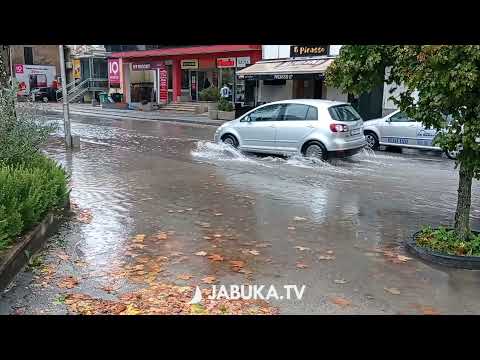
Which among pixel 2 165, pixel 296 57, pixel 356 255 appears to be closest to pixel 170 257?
pixel 356 255

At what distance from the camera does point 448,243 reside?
5930mm

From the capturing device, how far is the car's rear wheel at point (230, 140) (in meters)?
14.5

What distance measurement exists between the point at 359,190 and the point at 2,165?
638cm

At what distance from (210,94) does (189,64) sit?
3511 mm

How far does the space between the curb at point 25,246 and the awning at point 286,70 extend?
16.4 meters

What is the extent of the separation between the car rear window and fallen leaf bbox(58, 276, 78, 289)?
28.9 feet

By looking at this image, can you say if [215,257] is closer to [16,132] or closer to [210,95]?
[16,132]

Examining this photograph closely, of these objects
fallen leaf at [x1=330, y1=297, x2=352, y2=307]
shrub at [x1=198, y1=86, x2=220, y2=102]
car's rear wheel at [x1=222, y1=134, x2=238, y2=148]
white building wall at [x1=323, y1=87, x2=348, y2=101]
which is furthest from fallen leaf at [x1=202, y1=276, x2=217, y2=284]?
shrub at [x1=198, y1=86, x2=220, y2=102]

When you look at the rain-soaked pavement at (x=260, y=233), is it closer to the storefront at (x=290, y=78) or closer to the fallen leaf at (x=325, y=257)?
the fallen leaf at (x=325, y=257)

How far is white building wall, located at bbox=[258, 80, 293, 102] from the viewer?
87.9ft

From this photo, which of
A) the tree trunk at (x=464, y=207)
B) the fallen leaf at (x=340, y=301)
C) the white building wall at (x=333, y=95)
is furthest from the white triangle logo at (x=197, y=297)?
the white building wall at (x=333, y=95)

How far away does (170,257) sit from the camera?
19.3 feet

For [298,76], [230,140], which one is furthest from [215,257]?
[298,76]

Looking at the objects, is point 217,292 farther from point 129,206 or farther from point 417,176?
point 417,176
